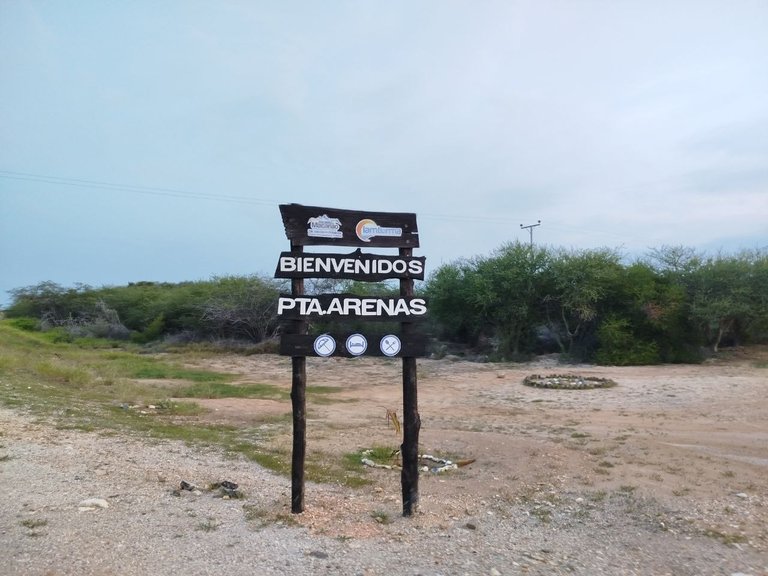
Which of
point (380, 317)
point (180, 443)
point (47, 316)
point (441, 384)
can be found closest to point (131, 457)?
point (180, 443)

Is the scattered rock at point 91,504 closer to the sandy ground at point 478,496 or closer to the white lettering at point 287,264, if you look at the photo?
the sandy ground at point 478,496

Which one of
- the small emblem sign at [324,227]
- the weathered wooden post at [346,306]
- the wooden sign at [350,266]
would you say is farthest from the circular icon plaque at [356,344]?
the small emblem sign at [324,227]

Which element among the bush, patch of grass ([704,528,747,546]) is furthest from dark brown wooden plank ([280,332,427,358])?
the bush

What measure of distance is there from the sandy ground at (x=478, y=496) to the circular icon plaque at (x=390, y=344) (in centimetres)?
154

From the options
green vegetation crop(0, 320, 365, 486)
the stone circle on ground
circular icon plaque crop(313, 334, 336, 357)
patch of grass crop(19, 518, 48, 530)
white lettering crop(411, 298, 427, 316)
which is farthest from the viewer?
the stone circle on ground

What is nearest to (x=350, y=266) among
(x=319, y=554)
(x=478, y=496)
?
(x=319, y=554)

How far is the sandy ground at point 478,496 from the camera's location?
16.1 feet

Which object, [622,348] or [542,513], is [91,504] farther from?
[622,348]

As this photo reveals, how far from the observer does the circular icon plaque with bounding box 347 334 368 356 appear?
19.7 ft

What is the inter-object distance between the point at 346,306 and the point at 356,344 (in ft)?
1.22

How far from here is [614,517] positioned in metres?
6.20

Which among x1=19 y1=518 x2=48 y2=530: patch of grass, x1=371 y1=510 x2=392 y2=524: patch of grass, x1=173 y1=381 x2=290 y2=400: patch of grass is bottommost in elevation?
x1=371 y1=510 x2=392 y2=524: patch of grass

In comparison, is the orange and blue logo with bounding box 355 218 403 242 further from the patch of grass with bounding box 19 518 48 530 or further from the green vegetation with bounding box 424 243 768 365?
the green vegetation with bounding box 424 243 768 365

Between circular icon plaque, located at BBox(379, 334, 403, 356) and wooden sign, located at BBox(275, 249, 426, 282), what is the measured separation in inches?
22.0
